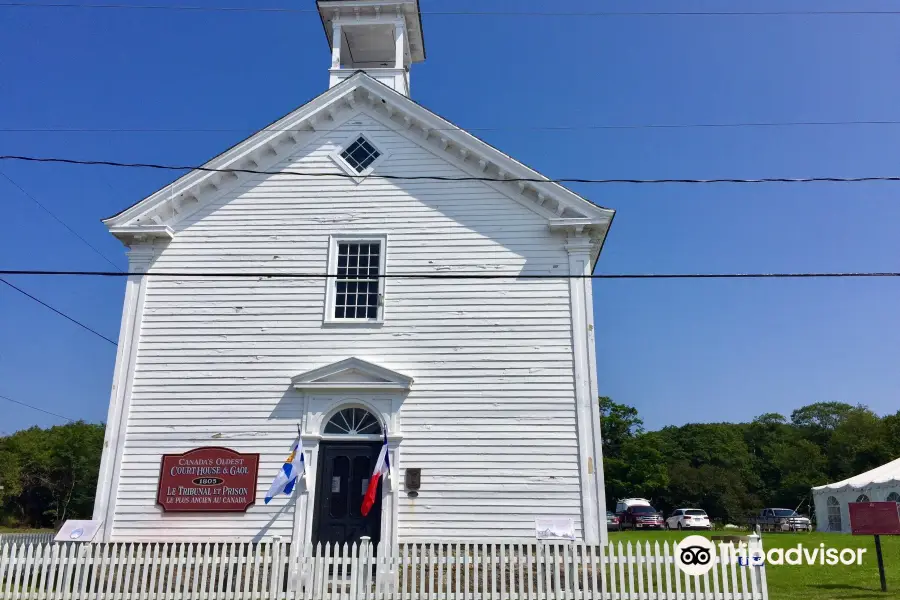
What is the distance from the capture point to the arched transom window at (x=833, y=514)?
116 ft

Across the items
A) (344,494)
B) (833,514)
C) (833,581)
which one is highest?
(344,494)

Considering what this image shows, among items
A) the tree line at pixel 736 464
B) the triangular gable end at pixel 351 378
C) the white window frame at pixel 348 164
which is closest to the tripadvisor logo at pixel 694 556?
the triangular gable end at pixel 351 378

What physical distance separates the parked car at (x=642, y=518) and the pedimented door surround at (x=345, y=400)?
110 ft

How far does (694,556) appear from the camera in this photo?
407 inches

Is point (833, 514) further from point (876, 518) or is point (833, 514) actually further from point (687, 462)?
point (687, 462)

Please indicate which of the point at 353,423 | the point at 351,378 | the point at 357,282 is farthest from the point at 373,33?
the point at 353,423

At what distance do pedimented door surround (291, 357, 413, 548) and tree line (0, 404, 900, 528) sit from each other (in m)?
38.9

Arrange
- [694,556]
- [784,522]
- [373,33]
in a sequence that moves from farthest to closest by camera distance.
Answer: [784,522], [373,33], [694,556]

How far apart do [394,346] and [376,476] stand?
252cm

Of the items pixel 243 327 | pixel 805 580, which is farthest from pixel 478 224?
pixel 805 580

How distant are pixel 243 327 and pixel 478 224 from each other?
5.24 metres

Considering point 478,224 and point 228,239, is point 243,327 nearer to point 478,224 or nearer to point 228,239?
point 228,239

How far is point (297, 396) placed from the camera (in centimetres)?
1315

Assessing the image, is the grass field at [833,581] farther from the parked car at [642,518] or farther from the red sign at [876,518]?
the parked car at [642,518]
